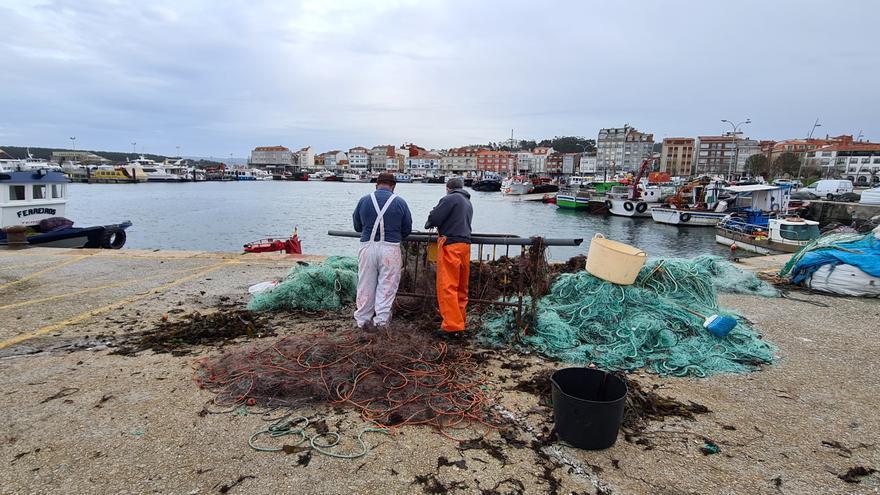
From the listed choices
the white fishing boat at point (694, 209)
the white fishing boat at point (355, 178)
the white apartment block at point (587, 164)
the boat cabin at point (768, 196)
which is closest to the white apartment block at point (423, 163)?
the white fishing boat at point (355, 178)

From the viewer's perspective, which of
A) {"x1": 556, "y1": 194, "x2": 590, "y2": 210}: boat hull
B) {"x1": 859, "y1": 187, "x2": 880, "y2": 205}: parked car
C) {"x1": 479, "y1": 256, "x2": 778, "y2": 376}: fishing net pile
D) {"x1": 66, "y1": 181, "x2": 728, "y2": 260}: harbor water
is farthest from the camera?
{"x1": 556, "y1": 194, "x2": 590, "y2": 210}: boat hull

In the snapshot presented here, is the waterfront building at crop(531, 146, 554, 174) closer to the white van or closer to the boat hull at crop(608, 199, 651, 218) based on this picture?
the white van

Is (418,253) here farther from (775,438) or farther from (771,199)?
(771,199)

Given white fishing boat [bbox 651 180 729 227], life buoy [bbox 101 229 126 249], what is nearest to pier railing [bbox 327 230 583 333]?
life buoy [bbox 101 229 126 249]

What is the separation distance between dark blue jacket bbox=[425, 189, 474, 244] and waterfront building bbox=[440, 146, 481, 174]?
468 feet

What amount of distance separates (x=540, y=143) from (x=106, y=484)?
20449 cm

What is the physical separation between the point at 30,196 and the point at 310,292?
1343cm

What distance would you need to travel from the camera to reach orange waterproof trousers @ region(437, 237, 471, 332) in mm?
4543

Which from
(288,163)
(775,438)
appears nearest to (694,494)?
(775,438)

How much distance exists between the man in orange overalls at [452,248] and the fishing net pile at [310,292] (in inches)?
74.9

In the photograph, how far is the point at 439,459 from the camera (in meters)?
2.79

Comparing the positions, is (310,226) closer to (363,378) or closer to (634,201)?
(634,201)

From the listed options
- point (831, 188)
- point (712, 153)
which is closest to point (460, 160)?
point (712, 153)

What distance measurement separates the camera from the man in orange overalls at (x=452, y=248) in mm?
4496
